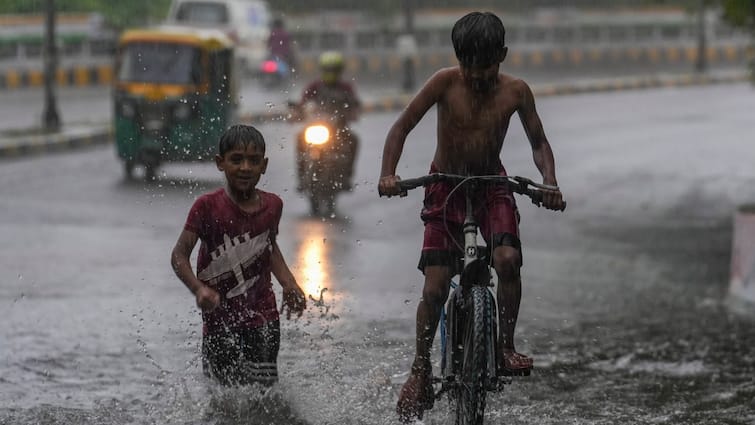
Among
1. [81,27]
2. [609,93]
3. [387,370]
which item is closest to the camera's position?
[387,370]

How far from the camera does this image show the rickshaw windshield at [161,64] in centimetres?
1942

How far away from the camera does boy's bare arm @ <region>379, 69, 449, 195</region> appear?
620 centimetres

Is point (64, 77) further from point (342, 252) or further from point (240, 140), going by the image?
point (240, 140)

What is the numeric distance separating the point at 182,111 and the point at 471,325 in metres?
13.2

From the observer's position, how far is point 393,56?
51.3m

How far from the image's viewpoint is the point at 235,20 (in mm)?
40719

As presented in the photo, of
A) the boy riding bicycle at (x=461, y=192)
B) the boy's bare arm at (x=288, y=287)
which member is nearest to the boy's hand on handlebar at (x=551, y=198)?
the boy riding bicycle at (x=461, y=192)

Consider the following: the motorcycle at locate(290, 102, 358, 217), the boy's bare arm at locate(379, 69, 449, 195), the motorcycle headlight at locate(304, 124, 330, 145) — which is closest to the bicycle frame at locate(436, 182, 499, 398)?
the boy's bare arm at locate(379, 69, 449, 195)

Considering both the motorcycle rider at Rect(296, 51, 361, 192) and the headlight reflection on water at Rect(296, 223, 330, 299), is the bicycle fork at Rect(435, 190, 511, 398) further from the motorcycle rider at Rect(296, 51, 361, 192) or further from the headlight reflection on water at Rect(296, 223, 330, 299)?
the motorcycle rider at Rect(296, 51, 361, 192)

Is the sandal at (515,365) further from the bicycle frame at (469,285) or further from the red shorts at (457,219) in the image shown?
the red shorts at (457,219)

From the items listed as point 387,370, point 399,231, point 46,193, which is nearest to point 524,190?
point 387,370

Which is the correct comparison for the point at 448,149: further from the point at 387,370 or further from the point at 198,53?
the point at 198,53

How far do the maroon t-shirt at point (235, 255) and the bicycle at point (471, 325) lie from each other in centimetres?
→ 67

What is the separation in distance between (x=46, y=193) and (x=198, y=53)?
10.2 feet
